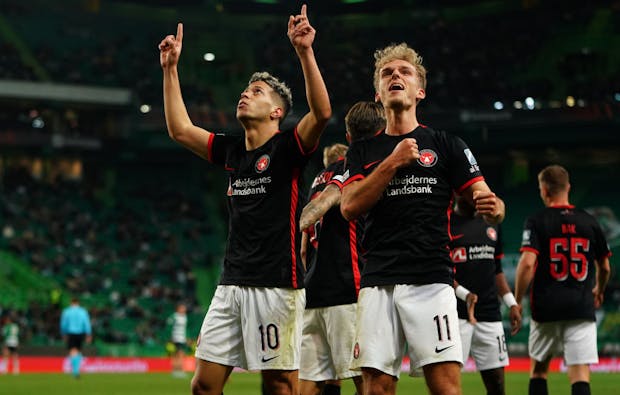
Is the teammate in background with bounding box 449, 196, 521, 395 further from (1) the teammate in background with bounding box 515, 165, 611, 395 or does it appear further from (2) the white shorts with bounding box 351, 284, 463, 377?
(2) the white shorts with bounding box 351, 284, 463, 377

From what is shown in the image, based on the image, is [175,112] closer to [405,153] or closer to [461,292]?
[405,153]

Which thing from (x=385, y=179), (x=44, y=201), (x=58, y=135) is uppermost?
(x=58, y=135)

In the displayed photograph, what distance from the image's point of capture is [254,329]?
5902 millimetres

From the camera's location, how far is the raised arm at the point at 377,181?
4875 millimetres

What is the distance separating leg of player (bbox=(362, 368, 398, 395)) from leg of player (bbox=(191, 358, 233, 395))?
49.3 inches

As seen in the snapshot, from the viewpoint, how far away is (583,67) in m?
37.5

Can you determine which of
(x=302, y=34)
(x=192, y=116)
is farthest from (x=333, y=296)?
(x=192, y=116)

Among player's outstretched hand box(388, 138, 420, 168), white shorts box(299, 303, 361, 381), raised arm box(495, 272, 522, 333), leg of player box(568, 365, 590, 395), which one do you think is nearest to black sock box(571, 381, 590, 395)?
leg of player box(568, 365, 590, 395)

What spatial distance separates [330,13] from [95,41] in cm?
1089

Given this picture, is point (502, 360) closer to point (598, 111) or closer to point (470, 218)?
point (470, 218)

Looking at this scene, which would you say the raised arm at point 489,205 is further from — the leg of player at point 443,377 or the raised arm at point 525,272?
the raised arm at point 525,272

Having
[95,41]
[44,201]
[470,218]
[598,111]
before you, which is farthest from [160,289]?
[470,218]

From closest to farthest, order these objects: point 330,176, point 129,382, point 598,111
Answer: point 330,176 < point 129,382 < point 598,111

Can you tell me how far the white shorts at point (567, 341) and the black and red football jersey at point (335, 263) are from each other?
2366 mm
